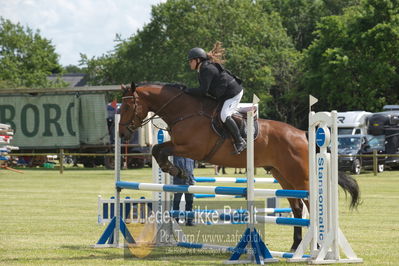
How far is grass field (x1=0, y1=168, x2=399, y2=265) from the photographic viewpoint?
9.34 metres

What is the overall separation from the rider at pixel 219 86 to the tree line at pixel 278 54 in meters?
38.8

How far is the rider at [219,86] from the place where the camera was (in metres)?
9.74

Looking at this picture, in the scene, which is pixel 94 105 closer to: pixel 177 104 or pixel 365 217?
pixel 365 217

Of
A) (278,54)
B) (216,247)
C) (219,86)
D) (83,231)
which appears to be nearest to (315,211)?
(216,247)

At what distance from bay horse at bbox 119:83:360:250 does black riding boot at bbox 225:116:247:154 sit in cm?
12

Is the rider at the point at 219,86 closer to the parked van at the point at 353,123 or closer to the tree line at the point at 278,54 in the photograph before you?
the parked van at the point at 353,123

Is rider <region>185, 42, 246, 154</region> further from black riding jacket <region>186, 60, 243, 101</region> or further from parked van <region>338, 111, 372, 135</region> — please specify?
parked van <region>338, 111, 372, 135</region>

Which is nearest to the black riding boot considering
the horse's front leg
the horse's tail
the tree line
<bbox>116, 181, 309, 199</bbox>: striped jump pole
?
<bbox>116, 181, 309, 199</bbox>: striped jump pole

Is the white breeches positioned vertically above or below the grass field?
above

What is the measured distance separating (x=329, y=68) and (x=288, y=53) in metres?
7.89

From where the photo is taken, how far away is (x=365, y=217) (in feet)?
50.5

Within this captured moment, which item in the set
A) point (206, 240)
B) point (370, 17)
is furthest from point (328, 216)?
point (370, 17)

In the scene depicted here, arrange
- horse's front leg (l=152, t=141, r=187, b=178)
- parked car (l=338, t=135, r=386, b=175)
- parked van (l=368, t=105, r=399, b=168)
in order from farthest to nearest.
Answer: parked van (l=368, t=105, r=399, b=168) < parked car (l=338, t=135, r=386, b=175) < horse's front leg (l=152, t=141, r=187, b=178)

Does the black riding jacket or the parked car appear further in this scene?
the parked car
